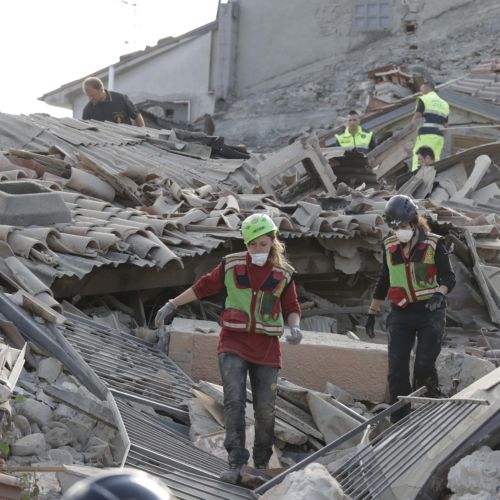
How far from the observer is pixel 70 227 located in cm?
923

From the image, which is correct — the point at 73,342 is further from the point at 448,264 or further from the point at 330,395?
the point at 448,264

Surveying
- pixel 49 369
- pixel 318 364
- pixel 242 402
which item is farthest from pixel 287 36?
pixel 242 402

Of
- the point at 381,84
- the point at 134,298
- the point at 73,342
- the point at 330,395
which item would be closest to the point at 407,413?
the point at 330,395

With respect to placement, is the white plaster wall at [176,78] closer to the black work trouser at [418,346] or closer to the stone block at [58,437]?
the black work trouser at [418,346]

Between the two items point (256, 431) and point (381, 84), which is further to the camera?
point (381, 84)

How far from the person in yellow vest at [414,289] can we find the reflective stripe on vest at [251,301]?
4.46ft

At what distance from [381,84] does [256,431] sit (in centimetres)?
2098

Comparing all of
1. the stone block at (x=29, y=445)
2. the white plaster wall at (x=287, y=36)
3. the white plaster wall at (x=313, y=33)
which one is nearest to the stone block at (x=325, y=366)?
the stone block at (x=29, y=445)

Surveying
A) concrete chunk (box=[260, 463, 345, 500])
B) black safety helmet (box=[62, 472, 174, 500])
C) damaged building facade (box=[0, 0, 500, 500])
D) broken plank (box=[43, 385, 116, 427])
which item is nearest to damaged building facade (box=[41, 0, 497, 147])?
damaged building facade (box=[0, 0, 500, 500])

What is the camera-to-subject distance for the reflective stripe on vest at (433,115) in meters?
17.5

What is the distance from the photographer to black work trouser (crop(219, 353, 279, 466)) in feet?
21.1

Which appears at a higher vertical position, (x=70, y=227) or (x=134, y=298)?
(x=70, y=227)

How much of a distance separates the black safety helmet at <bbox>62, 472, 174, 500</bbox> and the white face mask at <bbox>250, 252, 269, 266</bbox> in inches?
169

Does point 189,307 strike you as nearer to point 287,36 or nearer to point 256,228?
point 256,228
